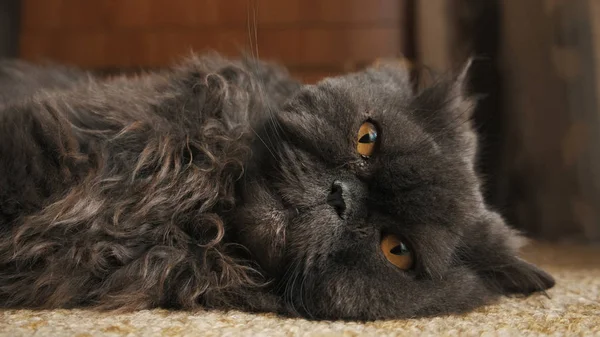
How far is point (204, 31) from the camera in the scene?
3.01 m

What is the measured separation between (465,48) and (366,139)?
4.76ft

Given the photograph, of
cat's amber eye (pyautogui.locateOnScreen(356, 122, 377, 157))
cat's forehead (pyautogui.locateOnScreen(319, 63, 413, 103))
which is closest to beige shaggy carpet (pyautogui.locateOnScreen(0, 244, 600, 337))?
cat's amber eye (pyautogui.locateOnScreen(356, 122, 377, 157))

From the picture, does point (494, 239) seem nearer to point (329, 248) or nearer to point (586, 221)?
point (329, 248)

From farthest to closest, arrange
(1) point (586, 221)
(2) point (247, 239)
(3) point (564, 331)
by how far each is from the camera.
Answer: (1) point (586, 221), (2) point (247, 239), (3) point (564, 331)

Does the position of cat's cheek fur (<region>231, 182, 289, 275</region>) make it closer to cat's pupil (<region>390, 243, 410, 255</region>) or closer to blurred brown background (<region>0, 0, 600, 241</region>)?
cat's pupil (<region>390, 243, 410, 255</region>)

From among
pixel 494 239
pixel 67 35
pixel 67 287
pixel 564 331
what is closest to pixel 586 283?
pixel 494 239

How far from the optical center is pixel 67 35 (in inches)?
119

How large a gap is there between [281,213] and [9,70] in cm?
117

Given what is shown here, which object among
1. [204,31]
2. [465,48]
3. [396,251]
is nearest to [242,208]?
[396,251]

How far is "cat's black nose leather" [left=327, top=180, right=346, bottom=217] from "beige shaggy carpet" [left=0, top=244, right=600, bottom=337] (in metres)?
0.20

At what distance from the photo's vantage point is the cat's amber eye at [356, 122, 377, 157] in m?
1.18

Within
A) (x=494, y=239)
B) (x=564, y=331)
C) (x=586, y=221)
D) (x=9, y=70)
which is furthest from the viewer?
(x=586, y=221)

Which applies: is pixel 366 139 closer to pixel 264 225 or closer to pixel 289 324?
pixel 264 225

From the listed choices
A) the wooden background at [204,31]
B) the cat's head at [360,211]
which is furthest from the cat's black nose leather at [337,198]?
the wooden background at [204,31]
